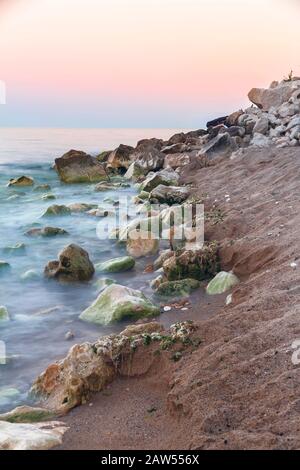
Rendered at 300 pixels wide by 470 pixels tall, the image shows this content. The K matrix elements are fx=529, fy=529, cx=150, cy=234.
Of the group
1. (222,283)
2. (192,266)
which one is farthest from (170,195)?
(222,283)

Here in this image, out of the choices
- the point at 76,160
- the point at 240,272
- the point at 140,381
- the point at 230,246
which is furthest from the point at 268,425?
the point at 76,160

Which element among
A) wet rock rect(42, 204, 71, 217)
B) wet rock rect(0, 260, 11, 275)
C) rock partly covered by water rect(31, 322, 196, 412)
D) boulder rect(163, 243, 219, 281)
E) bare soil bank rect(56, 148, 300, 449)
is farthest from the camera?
wet rock rect(42, 204, 71, 217)

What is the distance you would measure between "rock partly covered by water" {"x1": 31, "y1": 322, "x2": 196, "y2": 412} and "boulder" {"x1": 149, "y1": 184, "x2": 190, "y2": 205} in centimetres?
786

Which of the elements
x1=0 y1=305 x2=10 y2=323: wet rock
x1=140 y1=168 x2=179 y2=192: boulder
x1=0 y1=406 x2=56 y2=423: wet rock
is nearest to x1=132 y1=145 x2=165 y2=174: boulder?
x1=140 y1=168 x2=179 y2=192: boulder

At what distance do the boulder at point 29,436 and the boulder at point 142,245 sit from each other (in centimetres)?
496

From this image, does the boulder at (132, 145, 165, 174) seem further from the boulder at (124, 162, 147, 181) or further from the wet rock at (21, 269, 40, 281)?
the wet rock at (21, 269, 40, 281)

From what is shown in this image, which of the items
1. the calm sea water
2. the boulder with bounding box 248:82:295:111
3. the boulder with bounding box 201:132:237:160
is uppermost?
the boulder with bounding box 248:82:295:111

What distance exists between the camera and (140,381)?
13.2ft

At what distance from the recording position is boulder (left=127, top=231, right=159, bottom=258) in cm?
829

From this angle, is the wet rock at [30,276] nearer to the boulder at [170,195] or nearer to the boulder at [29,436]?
the boulder at [29,436]

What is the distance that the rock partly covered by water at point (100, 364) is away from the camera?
3.96 meters

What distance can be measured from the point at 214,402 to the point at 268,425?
46 cm

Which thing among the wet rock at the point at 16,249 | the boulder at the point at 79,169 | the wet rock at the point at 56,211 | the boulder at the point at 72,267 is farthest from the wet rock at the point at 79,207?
the boulder at the point at 79,169
